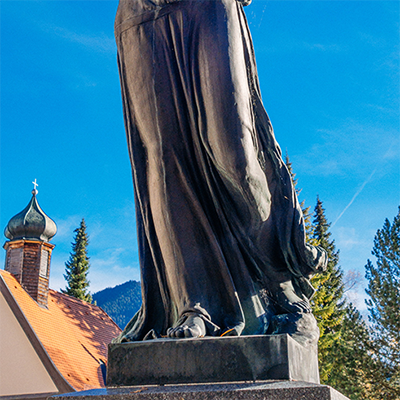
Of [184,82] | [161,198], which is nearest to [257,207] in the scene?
[161,198]

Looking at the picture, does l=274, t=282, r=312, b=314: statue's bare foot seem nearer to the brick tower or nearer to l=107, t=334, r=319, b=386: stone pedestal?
l=107, t=334, r=319, b=386: stone pedestal

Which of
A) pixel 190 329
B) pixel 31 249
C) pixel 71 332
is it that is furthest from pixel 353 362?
pixel 190 329

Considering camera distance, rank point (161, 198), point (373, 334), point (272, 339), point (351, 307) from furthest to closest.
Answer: point (351, 307)
point (373, 334)
point (161, 198)
point (272, 339)

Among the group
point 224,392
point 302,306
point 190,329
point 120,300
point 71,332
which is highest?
point 120,300

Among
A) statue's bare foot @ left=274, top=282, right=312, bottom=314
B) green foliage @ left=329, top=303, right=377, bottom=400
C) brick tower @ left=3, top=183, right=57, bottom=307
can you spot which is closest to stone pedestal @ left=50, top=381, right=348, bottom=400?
statue's bare foot @ left=274, top=282, right=312, bottom=314

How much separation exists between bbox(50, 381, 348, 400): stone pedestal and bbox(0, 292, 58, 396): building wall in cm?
2627

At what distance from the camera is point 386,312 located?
108ft

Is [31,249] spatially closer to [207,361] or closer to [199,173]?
[199,173]

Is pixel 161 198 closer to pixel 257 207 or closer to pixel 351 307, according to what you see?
pixel 257 207

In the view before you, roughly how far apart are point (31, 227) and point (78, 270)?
17381 millimetres

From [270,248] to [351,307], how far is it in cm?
3667

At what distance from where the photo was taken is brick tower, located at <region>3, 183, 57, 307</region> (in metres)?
34.0

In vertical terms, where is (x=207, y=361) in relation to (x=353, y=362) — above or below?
below

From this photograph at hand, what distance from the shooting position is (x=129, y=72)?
3.38 metres
